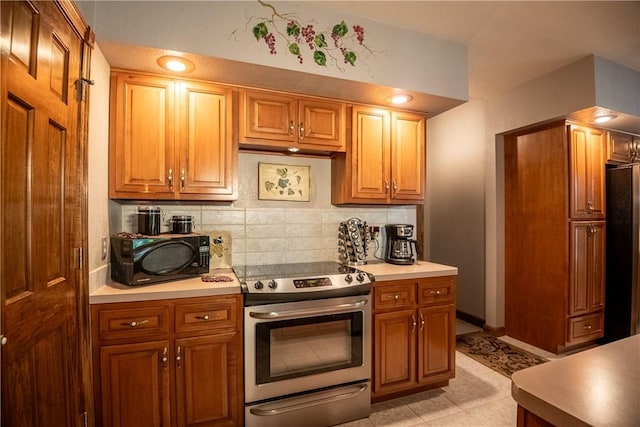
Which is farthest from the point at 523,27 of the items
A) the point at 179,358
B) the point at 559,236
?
the point at 179,358

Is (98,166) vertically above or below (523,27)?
below

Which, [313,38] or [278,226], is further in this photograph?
[278,226]

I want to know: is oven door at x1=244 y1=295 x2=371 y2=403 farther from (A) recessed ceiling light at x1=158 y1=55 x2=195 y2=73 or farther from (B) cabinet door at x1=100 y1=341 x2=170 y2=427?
(A) recessed ceiling light at x1=158 y1=55 x2=195 y2=73

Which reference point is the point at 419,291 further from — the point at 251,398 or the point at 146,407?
the point at 146,407

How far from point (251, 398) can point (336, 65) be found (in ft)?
6.78

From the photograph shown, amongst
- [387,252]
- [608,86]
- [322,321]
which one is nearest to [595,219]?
[608,86]

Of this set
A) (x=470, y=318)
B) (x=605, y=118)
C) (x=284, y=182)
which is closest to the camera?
(x=284, y=182)

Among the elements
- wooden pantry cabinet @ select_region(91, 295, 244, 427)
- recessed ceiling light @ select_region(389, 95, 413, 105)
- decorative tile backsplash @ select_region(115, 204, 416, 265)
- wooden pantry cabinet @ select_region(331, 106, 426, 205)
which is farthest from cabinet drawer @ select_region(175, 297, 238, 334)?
recessed ceiling light @ select_region(389, 95, 413, 105)

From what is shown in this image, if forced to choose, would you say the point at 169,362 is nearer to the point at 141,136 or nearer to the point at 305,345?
the point at 305,345

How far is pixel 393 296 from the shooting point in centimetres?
221

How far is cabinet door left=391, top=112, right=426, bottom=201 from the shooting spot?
101 inches

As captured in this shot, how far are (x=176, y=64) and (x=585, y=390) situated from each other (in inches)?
87.1

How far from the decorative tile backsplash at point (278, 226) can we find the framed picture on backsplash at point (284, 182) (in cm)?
11

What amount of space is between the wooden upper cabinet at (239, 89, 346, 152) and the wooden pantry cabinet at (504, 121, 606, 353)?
6.95 ft
